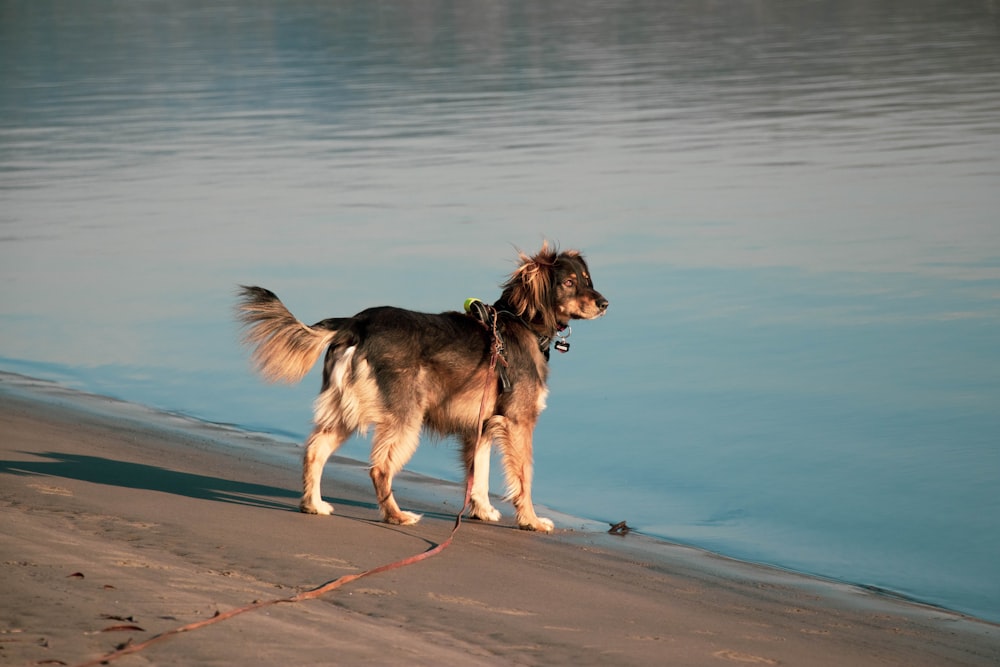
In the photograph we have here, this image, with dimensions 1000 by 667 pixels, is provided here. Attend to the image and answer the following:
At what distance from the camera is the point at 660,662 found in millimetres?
5535

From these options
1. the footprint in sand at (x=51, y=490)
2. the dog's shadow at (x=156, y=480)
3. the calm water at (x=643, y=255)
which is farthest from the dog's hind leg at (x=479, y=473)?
the footprint in sand at (x=51, y=490)

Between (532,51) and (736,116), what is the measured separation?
2005 cm

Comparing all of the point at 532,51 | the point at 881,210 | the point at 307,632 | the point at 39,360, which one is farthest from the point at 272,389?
the point at 532,51

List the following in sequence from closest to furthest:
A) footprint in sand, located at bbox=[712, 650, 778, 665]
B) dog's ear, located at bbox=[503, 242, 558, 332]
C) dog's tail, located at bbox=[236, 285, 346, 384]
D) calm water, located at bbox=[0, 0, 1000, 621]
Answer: footprint in sand, located at bbox=[712, 650, 778, 665], dog's tail, located at bbox=[236, 285, 346, 384], dog's ear, located at bbox=[503, 242, 558, 332], calm water, located at bbox=[0, 0, 1000, 621]

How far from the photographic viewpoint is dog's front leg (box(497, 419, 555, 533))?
823 centimetres

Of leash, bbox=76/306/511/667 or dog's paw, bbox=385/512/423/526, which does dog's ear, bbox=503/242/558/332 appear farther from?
dog's paw, bbox=385/512/423/526

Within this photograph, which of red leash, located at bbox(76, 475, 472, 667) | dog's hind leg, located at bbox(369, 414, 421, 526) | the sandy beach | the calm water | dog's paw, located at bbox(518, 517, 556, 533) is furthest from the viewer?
the calm water

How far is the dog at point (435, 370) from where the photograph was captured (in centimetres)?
778

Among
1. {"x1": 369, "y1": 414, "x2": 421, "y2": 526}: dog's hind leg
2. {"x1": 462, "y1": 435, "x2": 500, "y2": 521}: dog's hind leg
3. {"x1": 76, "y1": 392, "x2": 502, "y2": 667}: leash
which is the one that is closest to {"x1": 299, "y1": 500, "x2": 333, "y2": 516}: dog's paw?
{"x1": 369, "y1": 414, "x2": 421, "y2": 526}: dog's hind leg

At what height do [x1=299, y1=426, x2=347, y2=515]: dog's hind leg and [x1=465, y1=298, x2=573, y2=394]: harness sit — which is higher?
[x1=465, y1=298, x2=573, y2=394]: harness

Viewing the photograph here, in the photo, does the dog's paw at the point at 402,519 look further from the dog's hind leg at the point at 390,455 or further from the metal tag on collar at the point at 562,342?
the metal tag on collar at the point at 562,342

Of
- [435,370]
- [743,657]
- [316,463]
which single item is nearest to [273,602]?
[743,657]

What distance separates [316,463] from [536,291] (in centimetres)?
174

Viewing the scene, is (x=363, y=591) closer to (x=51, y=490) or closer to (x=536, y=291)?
(x=51, y=490)
